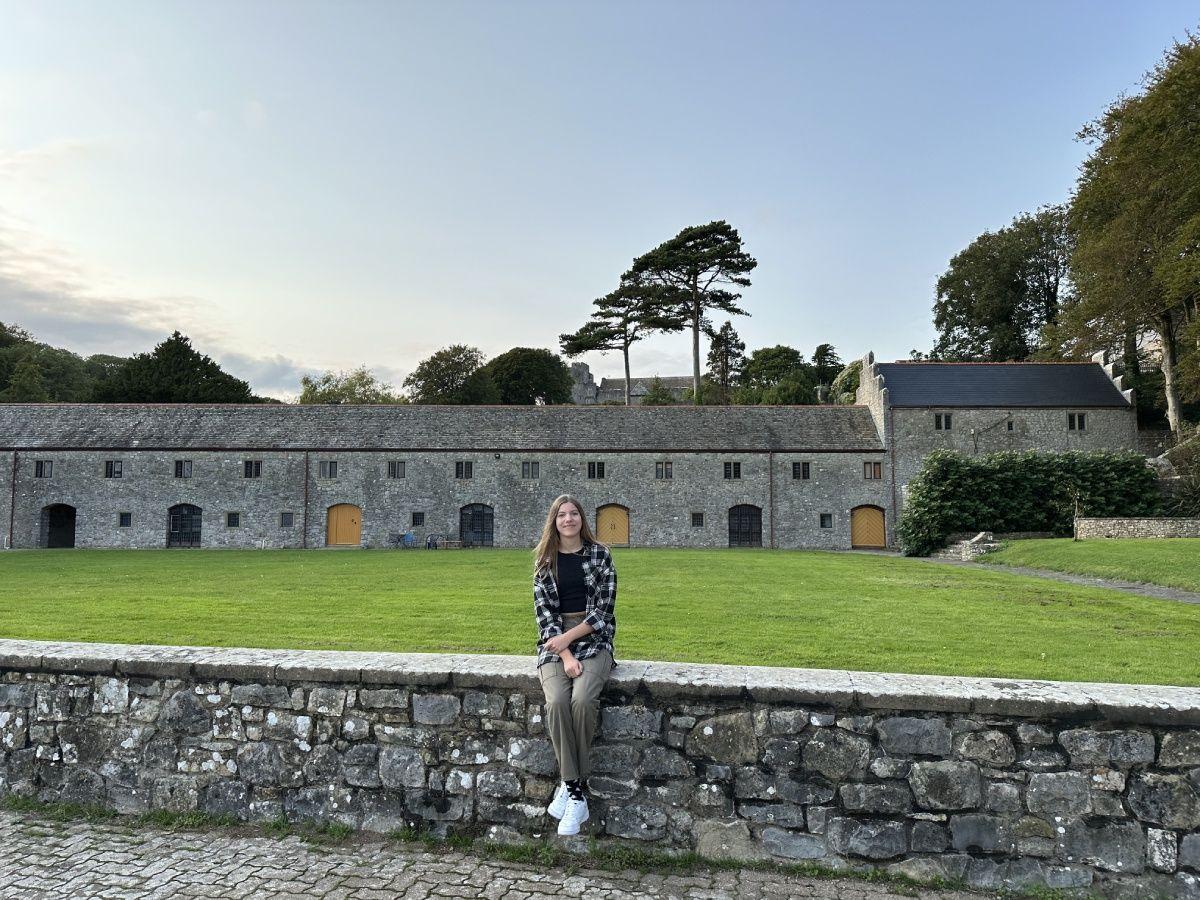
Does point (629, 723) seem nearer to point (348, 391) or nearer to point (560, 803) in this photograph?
point (560, 803)

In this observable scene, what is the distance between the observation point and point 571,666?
4.14m

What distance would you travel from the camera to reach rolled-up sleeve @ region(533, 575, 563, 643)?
174 inches

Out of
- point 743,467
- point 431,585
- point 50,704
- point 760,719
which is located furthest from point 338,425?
point 760,719

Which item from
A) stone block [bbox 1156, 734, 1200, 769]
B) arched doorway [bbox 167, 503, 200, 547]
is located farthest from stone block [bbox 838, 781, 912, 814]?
arched doorway [bbox 167, 503, 200, 547]

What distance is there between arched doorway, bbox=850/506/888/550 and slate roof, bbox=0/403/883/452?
2.95 metres

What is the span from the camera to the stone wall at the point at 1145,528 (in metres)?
23.3

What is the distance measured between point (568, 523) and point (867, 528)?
33.0 metres

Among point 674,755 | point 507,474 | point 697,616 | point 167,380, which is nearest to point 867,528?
point 507,474

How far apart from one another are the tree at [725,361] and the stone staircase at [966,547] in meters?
27.1

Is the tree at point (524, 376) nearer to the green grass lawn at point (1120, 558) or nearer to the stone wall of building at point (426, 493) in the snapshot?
the stone wall of building at point (426, 493)

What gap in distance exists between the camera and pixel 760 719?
160 inches

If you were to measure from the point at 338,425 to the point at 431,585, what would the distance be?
78.4ft

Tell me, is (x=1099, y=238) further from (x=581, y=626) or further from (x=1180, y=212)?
(x=581, y=626)

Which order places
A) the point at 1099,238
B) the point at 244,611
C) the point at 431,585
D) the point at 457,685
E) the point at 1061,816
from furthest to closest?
the point at 1099,238 → the point at 431,585 → the point at 244,611 → the point at 457,685 → the point at 1061,816
